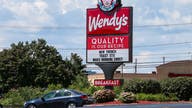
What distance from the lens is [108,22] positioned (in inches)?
1288

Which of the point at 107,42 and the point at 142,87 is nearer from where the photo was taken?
the point at 142,87

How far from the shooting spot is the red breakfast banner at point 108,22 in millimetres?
32312

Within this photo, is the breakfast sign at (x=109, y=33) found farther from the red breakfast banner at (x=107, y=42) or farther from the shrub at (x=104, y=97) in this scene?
the shrub at (x=104, y=97)

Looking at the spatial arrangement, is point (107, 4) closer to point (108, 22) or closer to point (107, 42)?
point (108, 22)

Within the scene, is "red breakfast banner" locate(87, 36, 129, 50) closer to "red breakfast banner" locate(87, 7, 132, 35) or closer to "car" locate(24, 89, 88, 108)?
"red breakfast banner" locate(87, 7, 132, 35)

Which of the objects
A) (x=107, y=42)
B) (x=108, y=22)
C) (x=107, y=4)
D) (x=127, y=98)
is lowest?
(x=127, y=98)

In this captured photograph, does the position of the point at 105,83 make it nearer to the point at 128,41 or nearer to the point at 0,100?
the point at 128,41

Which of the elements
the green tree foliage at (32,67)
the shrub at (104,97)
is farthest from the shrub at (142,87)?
the green tree foliage at (32,67)

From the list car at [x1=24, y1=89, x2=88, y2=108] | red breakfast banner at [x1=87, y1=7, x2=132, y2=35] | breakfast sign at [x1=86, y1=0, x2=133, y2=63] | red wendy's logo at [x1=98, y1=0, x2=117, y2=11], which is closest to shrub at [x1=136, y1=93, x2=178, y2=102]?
breakfast sign at [x1=86, y1=0, x2=133, y2=63]

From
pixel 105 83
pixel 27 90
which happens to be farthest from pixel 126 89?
pixel 27 90

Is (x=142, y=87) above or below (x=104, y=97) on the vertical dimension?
above

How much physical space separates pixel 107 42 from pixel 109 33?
59cm

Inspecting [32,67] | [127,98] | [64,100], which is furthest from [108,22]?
[32,67]

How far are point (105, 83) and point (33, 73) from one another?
4126cm
